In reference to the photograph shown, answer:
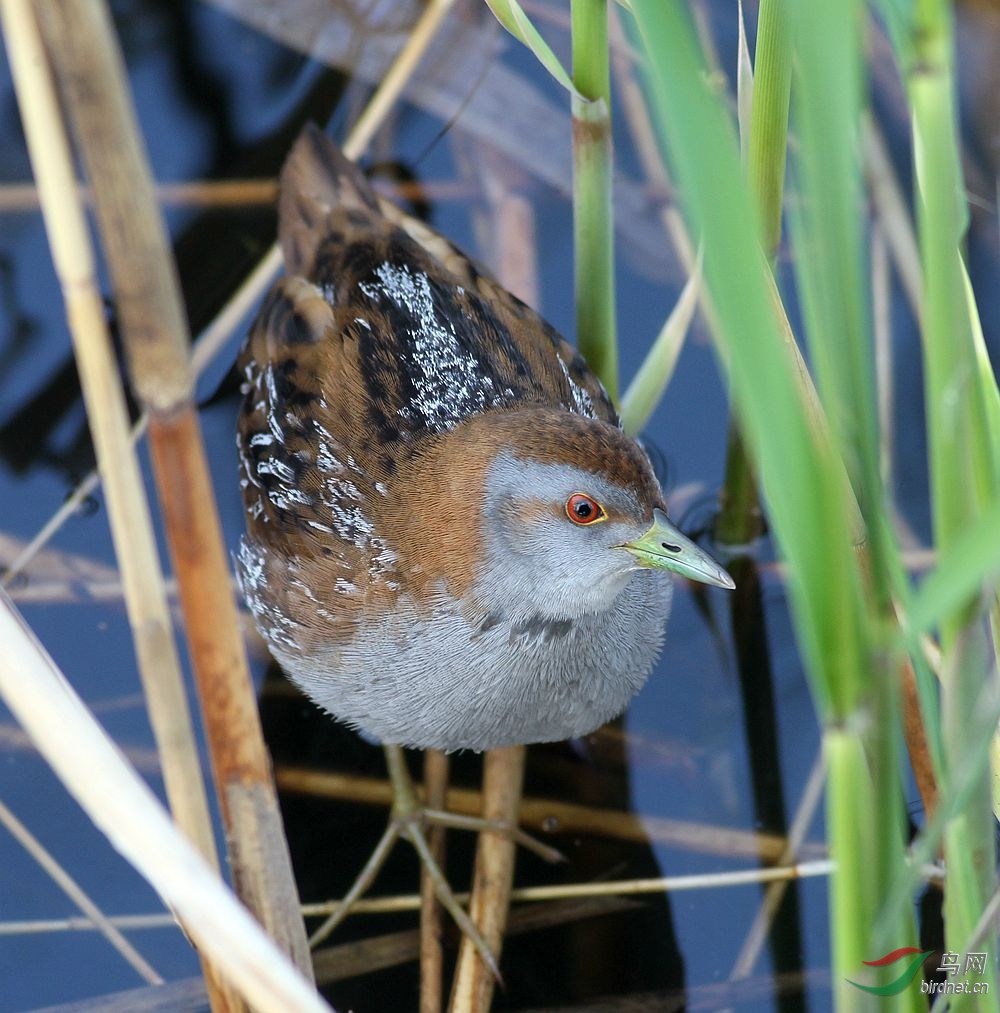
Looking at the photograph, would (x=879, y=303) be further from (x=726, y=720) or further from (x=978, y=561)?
(x=978, y=561)

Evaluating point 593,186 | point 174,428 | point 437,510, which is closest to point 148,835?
point 174,428

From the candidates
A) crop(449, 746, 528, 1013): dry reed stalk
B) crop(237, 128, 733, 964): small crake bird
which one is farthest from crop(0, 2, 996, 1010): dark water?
crop(237, 128, 733, 964): small crake bird

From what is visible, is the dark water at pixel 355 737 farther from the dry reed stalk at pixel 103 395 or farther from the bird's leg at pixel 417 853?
the dry reed stalk at pixel 103 395

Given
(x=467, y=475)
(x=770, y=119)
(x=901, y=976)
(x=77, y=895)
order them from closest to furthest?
(x=901, y=976), (x=770, y=119), (x=467, y=475), (x=77, y=895)

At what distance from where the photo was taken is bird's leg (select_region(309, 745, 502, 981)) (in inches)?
126

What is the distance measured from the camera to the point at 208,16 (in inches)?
184

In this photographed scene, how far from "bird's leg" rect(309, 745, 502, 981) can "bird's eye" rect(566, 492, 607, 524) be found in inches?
47.0

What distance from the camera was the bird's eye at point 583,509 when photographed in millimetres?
2572

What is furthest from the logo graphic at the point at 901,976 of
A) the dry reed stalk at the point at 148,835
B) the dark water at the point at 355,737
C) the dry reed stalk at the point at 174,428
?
the dark water at the point at 355,737

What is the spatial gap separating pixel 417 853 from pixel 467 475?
1.31 meters

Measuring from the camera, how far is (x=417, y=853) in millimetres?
3527

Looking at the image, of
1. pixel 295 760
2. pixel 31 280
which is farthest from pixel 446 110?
pixel 295 760

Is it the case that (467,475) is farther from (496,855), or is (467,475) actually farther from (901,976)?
(901,976)

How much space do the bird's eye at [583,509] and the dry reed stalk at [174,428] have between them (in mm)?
927
